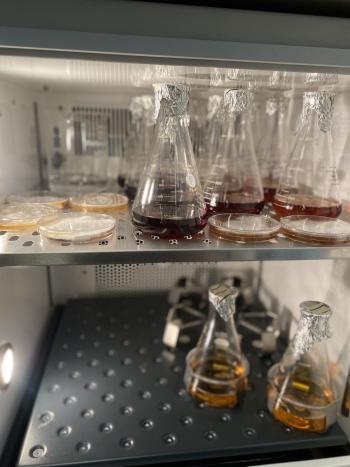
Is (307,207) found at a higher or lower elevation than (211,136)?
lower

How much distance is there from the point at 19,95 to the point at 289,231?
2.46ft

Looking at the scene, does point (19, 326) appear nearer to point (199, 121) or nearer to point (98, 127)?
point (98, 127)

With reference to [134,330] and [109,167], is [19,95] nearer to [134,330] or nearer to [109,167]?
→ [109,167]

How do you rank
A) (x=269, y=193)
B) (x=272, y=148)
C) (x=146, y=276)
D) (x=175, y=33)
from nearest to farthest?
(x=175, y=33)
(x=269, y=193)
(x=272, y=148)
(x=146, y=276)

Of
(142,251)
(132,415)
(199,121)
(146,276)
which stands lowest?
(132,415)

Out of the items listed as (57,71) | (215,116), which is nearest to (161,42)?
(57,71)

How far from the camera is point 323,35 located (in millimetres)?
510

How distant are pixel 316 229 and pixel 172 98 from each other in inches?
14.1

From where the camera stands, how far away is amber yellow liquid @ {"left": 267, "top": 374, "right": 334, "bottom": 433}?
29.2 inches

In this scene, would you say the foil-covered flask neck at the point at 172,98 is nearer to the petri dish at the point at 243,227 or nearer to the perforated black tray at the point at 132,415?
the petri dish at the point at 243,227

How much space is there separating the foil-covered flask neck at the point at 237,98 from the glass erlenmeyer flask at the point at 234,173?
0.06 feet

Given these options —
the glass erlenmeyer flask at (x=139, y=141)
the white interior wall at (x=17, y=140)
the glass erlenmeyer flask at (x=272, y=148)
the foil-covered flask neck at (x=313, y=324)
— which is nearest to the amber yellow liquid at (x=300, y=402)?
the foil-covered flask neck at (x=313, y=324)

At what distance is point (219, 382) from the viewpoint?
0.82 metres

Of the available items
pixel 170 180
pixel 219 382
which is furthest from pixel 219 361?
pixel 170 180
